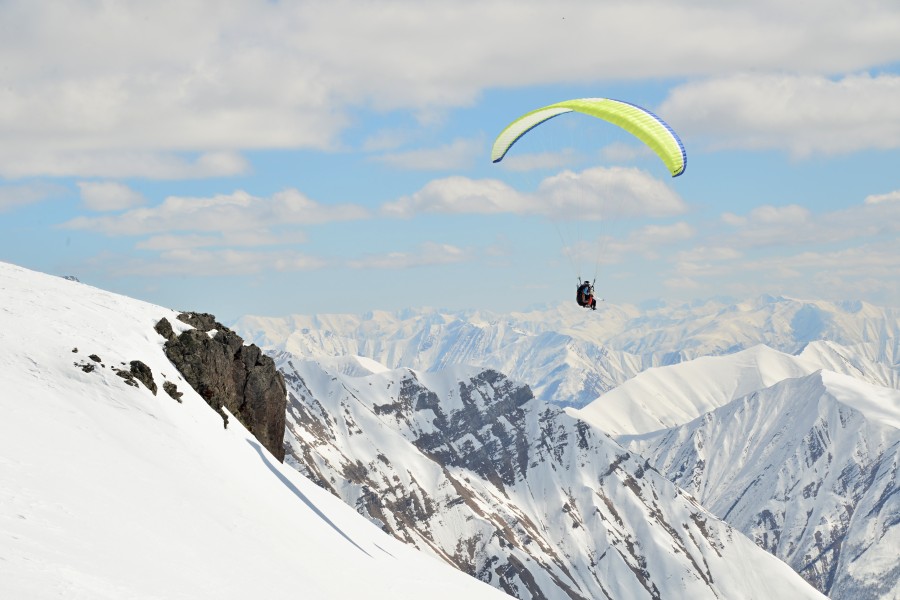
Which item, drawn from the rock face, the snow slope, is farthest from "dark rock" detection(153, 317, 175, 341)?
the snow slope

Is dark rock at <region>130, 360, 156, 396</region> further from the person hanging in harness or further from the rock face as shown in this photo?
the person hanging in harness

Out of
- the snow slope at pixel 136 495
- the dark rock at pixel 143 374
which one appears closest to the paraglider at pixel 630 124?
the snow slope at pixel 136 495

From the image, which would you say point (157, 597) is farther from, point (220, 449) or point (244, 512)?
point (220, 449)

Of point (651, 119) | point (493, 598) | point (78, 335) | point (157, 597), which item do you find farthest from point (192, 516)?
point (651, 119)

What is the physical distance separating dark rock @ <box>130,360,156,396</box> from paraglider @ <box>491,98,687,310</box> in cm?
2121

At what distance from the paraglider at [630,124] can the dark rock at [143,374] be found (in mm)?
21213

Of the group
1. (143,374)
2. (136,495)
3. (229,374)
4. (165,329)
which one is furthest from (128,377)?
(229,374)

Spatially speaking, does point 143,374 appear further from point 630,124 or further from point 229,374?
point 630,124

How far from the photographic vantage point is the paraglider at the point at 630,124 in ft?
152

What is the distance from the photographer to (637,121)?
4678cm

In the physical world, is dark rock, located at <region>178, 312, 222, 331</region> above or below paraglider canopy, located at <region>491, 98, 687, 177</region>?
below

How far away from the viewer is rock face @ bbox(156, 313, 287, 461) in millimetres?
52750

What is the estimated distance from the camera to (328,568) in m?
34.8

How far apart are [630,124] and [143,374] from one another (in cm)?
2702
